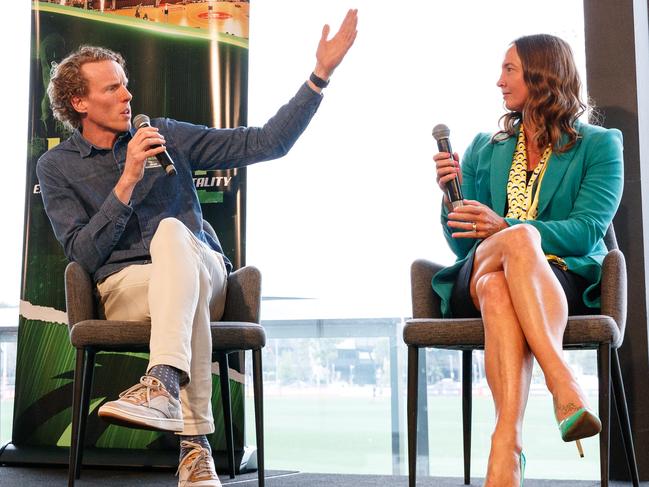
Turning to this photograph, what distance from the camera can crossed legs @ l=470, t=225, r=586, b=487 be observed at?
1796 millimetres

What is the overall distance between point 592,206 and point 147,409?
4.55ft

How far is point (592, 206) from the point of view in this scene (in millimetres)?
2336

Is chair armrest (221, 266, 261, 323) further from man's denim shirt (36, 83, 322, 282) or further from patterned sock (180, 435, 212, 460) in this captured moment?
patterned sock (180, 435, 212, 460)

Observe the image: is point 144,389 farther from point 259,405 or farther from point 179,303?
point 259,405

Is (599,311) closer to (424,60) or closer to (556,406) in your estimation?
(556,406)

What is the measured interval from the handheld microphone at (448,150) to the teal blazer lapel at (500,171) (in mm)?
319

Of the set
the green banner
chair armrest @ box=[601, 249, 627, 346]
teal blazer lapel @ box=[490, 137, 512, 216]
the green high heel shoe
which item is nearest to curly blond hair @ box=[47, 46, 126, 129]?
the green banner

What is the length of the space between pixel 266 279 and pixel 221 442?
31.1 inches

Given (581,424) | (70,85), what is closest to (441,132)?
(581,424)

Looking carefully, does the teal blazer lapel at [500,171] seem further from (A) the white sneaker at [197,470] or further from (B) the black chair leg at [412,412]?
(A) the white sneaker at [197,470]

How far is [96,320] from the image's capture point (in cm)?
234

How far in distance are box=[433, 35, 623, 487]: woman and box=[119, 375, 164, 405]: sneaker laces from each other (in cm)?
81

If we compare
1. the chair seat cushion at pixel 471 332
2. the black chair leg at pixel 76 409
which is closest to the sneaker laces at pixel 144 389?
the black chair leg at pixel 76 409

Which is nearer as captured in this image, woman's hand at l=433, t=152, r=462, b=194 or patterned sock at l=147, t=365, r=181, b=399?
patterned sock at l=147, t=365, r=181, b=399
